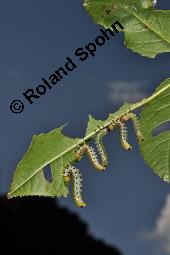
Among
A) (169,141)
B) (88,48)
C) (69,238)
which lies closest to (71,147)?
(169,141)

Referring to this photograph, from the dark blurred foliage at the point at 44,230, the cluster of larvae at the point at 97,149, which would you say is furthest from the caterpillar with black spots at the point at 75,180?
the dark blurred foliage at the point at 44,230

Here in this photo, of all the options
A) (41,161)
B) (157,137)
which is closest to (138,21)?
(157,137)

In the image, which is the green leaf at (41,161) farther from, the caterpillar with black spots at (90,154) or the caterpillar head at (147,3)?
the caterpillar head at (147,3)

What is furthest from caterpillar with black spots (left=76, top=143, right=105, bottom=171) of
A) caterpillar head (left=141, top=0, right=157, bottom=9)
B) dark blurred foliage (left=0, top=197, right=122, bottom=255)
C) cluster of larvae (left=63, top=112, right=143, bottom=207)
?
dark blurred foliage (left=0, top=197, right=122, bottom=255)

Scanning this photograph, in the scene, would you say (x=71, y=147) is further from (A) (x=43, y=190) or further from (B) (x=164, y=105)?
(B) (x=164, y=105)

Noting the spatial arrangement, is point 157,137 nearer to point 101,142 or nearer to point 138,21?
point 101,142

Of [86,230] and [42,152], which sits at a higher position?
[86,230]

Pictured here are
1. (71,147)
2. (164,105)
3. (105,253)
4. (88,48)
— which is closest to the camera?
(164,105)
